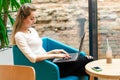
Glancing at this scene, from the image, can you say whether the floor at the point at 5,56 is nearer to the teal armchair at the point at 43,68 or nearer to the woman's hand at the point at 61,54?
the teal armchair at the point at 43,68

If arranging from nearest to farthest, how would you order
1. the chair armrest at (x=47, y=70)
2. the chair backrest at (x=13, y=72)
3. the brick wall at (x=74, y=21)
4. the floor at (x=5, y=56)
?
the chair backrest at (x=13, y=72) → the chair armrest at (x=47, y=70) → the floor at (x=5, y=56) → the brick wall at (x=74, y=21)

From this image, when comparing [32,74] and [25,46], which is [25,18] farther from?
[32,74]

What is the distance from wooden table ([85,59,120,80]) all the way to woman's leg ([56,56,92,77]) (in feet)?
0.40

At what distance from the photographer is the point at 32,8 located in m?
2.90

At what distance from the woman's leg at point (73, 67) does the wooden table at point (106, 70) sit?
12 centimetres

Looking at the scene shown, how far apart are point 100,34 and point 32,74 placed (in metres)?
2.62

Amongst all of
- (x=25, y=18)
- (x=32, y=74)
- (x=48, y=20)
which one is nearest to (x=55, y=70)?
(x=25, y=18)

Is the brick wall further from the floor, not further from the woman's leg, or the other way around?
the woman's leg

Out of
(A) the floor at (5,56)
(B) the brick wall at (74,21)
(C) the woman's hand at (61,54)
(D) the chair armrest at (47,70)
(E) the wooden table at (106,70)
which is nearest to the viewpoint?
(E) the wooden table at (106,70)

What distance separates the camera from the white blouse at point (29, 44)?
9.09 ft

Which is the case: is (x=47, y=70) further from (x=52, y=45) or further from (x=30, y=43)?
(x=52, y=45)

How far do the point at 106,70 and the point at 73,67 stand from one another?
0.45m

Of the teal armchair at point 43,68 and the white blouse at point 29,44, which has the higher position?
the white blouse at point 29,44

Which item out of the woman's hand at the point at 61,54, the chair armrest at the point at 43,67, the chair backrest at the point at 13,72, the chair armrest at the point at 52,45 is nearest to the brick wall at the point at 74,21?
the chair armrest at the point at 52,45
